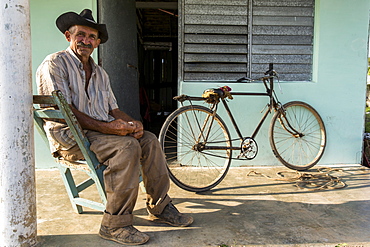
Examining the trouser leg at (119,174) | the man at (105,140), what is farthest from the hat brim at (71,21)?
the trouser leg at (119,174)

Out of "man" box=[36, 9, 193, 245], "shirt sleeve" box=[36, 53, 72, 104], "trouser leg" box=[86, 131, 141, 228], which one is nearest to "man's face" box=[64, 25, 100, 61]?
"man" box=[36, 9, 193, 245]

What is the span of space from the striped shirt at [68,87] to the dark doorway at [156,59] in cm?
440

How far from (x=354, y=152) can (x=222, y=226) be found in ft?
9.63

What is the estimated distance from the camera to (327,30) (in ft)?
15.9

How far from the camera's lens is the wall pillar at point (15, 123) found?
7.62ft

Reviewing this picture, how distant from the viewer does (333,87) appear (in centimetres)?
489

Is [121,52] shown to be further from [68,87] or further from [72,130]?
→ [72,130]

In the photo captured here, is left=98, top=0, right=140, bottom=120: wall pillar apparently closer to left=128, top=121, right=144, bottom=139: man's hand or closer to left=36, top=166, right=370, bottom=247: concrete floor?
left=36, top=166, right=370, bottom=247: concrete floor

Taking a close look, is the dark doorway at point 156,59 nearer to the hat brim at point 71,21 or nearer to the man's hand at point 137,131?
the hat brim at point 71,21

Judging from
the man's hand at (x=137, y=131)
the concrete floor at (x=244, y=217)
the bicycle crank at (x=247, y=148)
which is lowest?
the concrete floor at (x=244, y=217)

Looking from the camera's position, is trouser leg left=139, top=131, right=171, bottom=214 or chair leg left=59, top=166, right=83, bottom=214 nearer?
trouser leg left=139, top=131, right=171, bottom=214

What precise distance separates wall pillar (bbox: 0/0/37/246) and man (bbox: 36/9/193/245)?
0.33 meters

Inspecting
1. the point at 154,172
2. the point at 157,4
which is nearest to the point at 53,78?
the point at 154,172

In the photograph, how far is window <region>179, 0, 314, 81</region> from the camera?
4.80 meters
